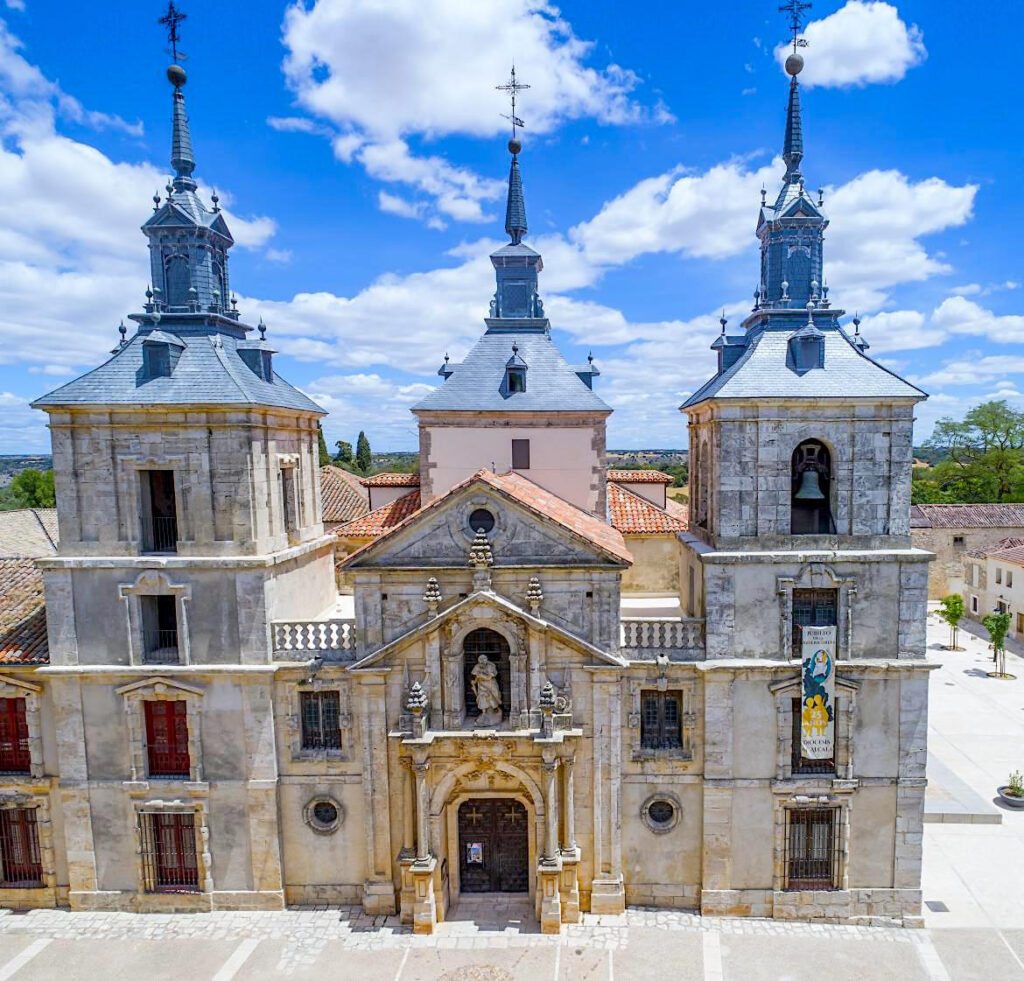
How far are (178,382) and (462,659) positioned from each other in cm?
1277

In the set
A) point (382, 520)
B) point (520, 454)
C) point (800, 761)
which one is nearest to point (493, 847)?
point (800, 761)

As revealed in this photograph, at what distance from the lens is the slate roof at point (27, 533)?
36188 mm

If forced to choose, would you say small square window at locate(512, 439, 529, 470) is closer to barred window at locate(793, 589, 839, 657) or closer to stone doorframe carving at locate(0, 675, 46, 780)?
barred window at locate(793, 589, 839, 657)

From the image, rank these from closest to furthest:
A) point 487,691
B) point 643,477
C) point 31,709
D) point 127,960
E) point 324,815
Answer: point 127,960 < point 487,691 < point 31,709 < point 324,815 < point 643,477

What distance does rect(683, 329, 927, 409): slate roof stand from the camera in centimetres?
2027

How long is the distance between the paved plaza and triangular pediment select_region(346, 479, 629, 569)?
11683 millimetres

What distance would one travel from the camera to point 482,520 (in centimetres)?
2083

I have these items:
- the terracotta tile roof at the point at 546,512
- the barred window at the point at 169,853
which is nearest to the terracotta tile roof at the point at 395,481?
the terracotta tile roof at the point at 546,512

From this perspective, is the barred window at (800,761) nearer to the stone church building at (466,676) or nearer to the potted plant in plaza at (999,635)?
the stone church building at (466,676)

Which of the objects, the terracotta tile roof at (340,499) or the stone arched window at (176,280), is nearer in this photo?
the stone arched window at (176,280)

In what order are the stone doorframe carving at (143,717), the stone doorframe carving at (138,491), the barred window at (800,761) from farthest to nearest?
the stone doorframe carving at (143,717)
the barred window at (800,761)
the stone doorframe carving at (138,491)

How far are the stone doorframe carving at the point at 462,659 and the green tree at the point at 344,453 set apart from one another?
86215 mm

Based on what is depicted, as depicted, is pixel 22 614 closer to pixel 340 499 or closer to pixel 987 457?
pixel 340 499

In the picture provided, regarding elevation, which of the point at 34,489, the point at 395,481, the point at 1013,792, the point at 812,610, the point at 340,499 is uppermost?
the point at 395,481
